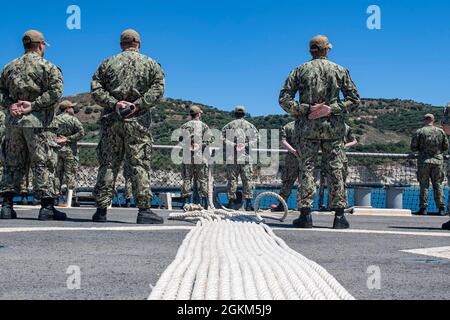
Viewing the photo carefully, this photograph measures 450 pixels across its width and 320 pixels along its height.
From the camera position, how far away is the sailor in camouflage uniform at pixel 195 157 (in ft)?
44.3

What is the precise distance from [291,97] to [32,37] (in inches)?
126

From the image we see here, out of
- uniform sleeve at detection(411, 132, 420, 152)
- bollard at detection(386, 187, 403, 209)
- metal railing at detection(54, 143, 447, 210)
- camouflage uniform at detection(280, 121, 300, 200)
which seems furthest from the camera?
metal railing at detection(54, 143, 447, 210)

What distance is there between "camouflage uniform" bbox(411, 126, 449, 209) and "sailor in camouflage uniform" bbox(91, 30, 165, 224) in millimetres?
8061

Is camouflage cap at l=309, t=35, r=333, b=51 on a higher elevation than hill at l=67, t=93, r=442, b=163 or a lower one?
lower

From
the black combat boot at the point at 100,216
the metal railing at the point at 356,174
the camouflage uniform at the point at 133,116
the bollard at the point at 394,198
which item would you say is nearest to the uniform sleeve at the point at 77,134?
the metal railing at the point at 356,174

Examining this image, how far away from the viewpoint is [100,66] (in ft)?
25.5

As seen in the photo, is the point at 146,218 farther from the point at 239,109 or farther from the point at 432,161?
the point at 432,161

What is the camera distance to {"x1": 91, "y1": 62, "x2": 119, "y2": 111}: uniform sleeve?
7.57 metres

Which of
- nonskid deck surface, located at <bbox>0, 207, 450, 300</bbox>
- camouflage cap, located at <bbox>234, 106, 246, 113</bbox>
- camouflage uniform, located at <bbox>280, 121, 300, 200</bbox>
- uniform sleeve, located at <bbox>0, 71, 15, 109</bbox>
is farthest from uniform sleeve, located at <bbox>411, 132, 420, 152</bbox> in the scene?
uniform sleeve, located at <bbox>0, 71, 15, 109</bbox>

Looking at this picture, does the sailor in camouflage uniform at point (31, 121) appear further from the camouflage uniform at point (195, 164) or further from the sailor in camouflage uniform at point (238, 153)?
the sailor in camouflage uniform at point (238, 153)

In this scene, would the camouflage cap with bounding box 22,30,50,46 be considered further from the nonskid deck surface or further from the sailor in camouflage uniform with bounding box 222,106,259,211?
the sailor in camouflage uniform with bounding box 222,106,259,211

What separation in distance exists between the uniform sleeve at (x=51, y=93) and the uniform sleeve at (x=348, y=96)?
3329 millimetres

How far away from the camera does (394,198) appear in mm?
13945

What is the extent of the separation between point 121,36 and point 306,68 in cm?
222
